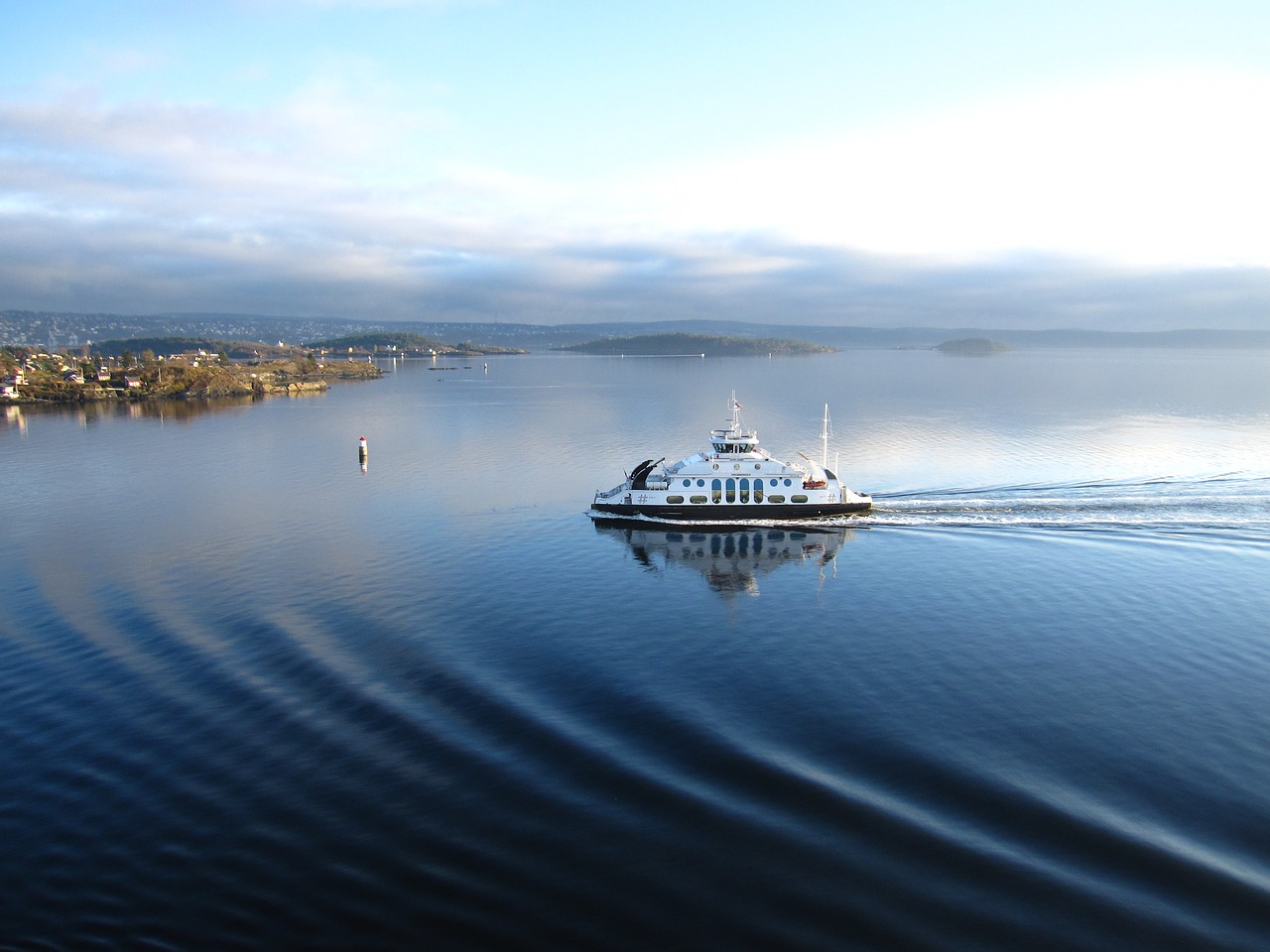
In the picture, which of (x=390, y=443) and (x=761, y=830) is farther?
(x=390, y=443)

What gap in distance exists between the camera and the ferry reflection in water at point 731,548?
3991cm

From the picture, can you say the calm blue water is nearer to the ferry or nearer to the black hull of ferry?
the black hull of ferry

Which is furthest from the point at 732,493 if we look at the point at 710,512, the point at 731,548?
the point at 731,548

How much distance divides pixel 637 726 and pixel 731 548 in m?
21.7

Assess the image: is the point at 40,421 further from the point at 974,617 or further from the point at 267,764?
the point at 974,617

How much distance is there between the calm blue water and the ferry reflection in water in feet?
1.20

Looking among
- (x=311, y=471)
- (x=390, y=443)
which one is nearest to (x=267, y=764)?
(x=311, y=471)

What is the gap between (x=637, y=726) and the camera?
23.7 m

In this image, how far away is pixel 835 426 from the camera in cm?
9569

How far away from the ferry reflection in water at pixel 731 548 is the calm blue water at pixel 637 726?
1.20ft

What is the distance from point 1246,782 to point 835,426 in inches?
3029

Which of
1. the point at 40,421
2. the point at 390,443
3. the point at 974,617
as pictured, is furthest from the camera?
the point at 40,421

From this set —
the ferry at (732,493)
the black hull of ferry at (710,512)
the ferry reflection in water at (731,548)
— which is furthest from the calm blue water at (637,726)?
the ferry at (732,493)

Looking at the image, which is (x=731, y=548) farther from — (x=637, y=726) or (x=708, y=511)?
(x=637, y=726)
